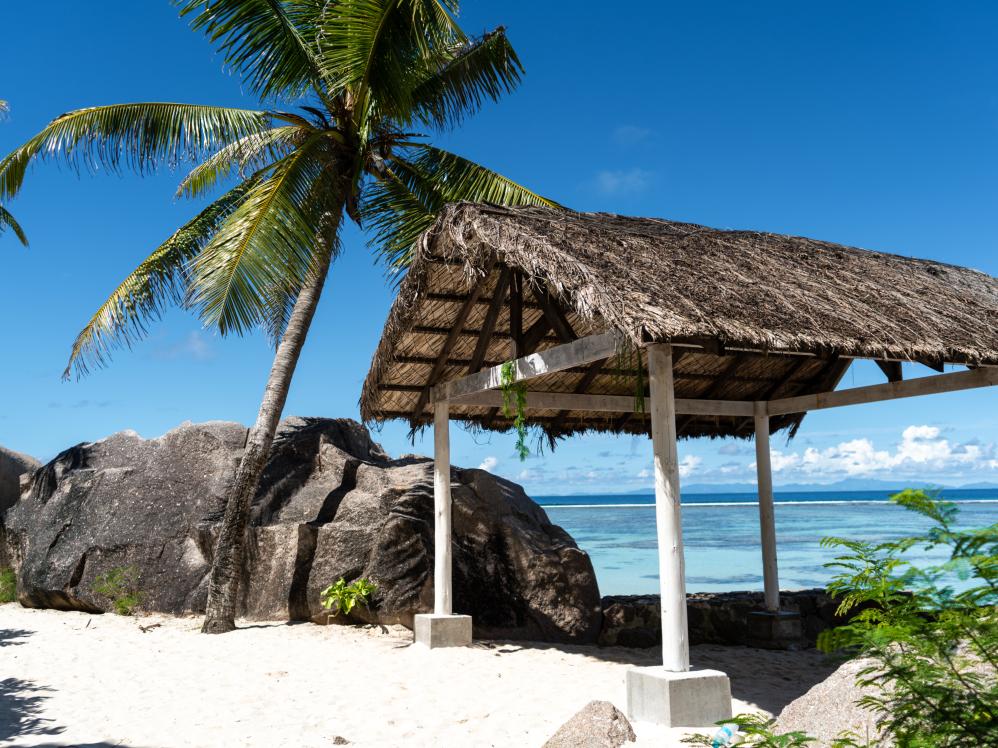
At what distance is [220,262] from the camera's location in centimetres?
825

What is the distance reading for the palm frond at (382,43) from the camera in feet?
27.5

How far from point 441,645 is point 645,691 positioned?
9.86 ft

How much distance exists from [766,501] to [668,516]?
4.32m

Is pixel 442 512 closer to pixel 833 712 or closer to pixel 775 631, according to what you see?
pixel 775 631

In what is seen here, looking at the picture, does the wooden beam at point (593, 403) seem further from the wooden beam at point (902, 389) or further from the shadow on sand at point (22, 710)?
the shadow on sand at point (22, 710)

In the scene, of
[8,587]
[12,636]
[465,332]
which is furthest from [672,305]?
[8,587]

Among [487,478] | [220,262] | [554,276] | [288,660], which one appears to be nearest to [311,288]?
[220,262]

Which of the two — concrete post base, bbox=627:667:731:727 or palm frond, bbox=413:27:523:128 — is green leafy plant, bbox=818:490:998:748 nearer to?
concrete post base, bbox=627:667:731:727

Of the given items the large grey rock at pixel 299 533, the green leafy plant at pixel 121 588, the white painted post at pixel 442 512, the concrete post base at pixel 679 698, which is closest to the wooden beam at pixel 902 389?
the large grey rock at pixel 299 533

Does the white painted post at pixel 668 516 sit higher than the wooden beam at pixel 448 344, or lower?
lower

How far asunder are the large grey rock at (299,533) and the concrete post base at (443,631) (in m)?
0.77

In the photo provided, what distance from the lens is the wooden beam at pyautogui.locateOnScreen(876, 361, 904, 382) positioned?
24.7 feet

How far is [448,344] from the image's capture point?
26.1 feet

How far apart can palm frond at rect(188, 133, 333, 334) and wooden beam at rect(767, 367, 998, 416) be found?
5337mm
